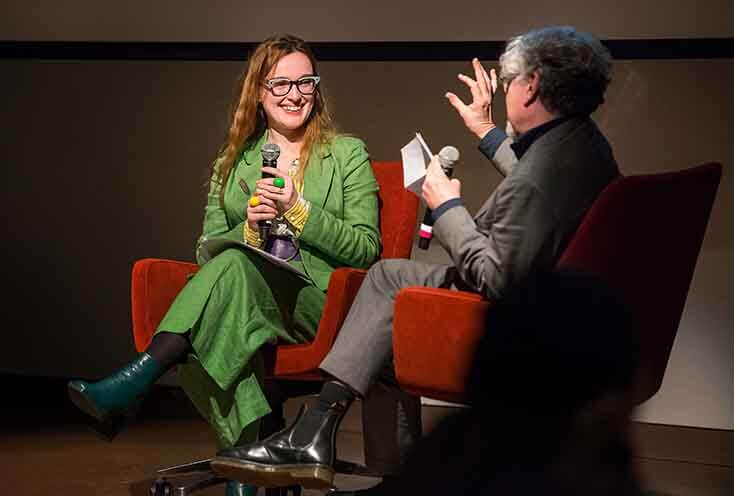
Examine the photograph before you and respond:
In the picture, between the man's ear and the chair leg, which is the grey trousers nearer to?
the chair leg

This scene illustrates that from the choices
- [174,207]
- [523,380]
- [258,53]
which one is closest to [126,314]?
[174,207]

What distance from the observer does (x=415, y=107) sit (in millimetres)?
4895

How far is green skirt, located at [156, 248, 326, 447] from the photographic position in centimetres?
317

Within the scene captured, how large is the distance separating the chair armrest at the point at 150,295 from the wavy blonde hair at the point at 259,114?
1.10 feet

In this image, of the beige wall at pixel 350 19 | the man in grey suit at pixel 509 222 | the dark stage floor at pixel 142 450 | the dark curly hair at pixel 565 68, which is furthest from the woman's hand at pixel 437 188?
the beige wall at pixel 350 19

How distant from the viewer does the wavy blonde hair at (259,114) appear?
12.0 feet

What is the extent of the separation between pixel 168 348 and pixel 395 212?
3.21ft

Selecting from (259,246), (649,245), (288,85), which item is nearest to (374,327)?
(259,246)

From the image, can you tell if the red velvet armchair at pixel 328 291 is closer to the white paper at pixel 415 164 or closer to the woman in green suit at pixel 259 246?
the woman in green suit at pixel 259 246

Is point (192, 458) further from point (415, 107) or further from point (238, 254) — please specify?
point (415, 107)

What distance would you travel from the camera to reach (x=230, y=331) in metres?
3.18

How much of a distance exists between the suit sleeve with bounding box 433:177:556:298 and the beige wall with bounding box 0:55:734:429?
1.91 m

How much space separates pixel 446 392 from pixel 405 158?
654 millimetres

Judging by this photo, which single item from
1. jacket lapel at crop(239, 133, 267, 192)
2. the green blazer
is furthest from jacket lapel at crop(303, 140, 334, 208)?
jacket lapel at crop(239, 133, 267, 192)
